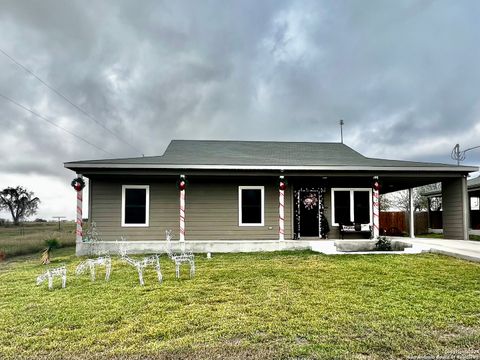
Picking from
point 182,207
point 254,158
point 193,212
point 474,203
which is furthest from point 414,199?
point 182,207

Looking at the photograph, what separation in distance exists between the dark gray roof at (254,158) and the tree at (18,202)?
39.5 feet

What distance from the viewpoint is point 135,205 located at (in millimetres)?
11852

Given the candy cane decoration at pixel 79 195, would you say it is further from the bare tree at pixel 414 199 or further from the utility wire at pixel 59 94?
the bare tree at pixel 414 199

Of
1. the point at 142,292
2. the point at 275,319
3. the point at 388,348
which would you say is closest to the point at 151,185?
the point at 142,292

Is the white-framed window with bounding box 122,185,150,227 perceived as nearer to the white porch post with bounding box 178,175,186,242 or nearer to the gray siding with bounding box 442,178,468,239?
the white porch post with bounding box 178,175,186,242

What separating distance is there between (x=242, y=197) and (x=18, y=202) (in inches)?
636

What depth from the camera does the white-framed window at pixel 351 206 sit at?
12688 mm

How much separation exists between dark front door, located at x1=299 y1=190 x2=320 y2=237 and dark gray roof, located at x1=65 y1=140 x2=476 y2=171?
1.34 meters

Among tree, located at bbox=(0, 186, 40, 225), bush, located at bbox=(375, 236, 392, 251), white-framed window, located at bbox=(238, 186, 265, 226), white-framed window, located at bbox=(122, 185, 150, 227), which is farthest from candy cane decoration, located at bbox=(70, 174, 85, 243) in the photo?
tree, located at bbox=(0, 186, 40, 225)

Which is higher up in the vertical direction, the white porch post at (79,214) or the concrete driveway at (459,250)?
the white porch post at (79,214)

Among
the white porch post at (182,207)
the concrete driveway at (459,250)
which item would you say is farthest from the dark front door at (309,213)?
the white porch post at (182,207)

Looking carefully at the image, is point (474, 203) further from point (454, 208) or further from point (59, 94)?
point (59, 94)

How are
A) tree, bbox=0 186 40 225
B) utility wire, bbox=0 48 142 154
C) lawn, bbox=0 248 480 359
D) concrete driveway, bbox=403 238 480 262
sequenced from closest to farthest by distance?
1. lawn, bbox=0 248 480 359
2. concrete driveway, bbox=403 238 480 262
3. utility wire, bbox=0 48 142 154
4. tree, bbox=0 186 40 225

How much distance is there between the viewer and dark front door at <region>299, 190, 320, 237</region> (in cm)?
1262
